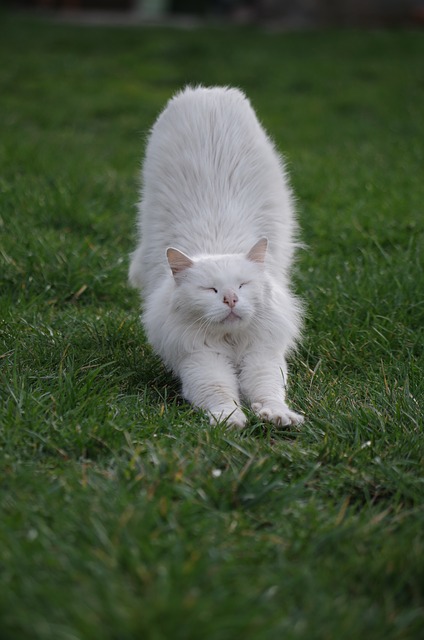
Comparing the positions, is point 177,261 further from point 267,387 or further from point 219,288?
point 267,387

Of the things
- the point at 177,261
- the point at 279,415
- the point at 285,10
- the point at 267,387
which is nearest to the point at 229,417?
the point at 279,415

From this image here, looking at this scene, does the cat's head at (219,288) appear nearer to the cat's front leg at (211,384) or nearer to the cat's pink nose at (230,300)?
the cat's pink nose at (230,300)

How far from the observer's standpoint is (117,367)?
12.3 ft

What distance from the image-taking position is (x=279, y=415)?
132 inches

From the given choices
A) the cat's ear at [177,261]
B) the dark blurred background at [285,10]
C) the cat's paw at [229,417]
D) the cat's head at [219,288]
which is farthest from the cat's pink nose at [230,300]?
the dark blurred background at [285,10]

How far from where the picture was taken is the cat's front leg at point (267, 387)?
337cm

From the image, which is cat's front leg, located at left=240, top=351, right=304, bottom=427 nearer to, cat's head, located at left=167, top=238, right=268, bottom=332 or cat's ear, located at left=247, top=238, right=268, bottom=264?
cat's head, located at left=167, top=238, right=268, bottom=332

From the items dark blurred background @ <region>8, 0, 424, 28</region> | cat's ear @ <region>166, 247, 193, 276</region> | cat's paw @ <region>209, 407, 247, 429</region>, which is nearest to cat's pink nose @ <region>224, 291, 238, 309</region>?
cat's ear @ <region>166, 247, 193, 276</region>

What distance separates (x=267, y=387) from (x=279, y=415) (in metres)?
0.25

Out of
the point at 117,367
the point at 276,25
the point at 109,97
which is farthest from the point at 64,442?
the point at 276,25

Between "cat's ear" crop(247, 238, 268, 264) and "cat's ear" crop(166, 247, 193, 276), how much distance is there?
0.27 m

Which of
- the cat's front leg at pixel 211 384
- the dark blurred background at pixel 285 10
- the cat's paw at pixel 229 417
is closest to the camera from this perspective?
the cat's paw at pixel 229 417

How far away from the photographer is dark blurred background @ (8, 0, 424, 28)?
14789mm

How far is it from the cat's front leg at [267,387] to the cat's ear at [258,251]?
1.33 ft
